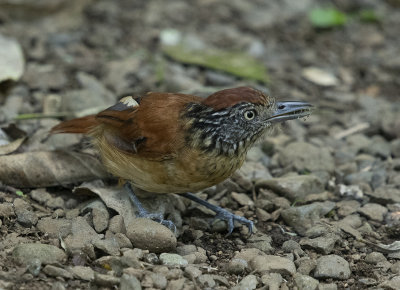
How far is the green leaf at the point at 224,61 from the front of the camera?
7566 millimetres

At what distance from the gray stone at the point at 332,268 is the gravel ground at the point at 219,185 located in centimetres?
1

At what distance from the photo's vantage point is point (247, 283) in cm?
417

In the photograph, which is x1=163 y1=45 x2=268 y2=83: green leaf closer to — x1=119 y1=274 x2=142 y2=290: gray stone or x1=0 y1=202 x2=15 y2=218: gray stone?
x1=0 y1=202 x2=15 y2=218: gray stone

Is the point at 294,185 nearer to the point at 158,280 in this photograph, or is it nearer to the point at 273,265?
the point at 273,265

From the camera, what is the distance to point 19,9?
7.86 meters

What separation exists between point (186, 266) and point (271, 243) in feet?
3.03

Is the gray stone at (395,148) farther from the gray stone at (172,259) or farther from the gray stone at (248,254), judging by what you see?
the gray stone at (172,259)

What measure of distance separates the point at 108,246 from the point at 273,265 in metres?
1.12

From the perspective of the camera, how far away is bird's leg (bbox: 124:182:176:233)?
4.87 metres

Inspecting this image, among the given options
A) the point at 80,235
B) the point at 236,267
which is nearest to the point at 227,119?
the point at 236,267

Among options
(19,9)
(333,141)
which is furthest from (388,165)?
(19,9)

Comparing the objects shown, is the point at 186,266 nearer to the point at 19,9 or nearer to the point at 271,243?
the point at 271,243

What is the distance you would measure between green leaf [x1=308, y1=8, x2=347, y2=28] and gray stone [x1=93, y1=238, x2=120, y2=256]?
578cm

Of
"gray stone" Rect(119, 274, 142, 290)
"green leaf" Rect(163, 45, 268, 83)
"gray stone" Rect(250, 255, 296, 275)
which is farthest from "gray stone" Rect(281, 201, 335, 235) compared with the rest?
"green leaf" Rect(163, 45, 268, 83)
